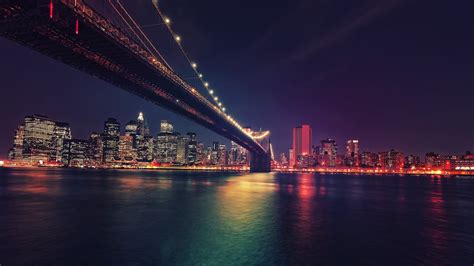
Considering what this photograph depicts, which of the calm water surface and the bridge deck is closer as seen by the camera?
the calm water surface

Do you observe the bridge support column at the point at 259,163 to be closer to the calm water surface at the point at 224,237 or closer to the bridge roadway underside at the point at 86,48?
the bridge roadway underside at the point at 86,48

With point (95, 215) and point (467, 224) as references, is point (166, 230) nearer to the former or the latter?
point (95, 215)

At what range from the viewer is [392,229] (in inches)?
600

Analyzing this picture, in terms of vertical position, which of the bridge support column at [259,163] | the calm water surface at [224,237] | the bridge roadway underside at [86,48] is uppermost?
the bridge roadway underside at [86,48]

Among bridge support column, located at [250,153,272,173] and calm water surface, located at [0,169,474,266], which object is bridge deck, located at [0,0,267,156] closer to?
calm water surface, located at [0,169,474,266]

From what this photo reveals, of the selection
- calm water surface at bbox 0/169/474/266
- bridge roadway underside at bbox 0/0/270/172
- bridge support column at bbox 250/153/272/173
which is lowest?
calm water surface at bbox 0/169/474/266

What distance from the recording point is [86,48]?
28.0 m

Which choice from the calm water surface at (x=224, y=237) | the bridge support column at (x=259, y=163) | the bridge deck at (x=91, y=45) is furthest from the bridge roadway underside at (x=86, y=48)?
the bridge support column at (x=259, y=163)

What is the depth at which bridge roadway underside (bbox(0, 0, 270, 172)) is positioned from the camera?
66.9ft

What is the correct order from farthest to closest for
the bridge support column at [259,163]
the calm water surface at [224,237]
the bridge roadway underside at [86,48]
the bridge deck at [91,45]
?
the bridge support column at [259,163] < the bridge deck at [91,45] < the bridge roadway underside at [86,48] < the calm water surface at [224,237]

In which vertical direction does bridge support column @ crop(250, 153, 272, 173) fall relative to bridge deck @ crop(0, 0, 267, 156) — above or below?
below

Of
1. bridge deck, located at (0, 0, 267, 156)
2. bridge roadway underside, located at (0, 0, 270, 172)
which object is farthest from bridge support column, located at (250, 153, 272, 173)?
bridge deck, located at (0, 0, 267, 156)

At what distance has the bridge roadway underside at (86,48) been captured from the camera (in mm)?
20406

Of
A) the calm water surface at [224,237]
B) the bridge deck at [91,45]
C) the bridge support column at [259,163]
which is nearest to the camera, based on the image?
the calm water surface at [224,237]
